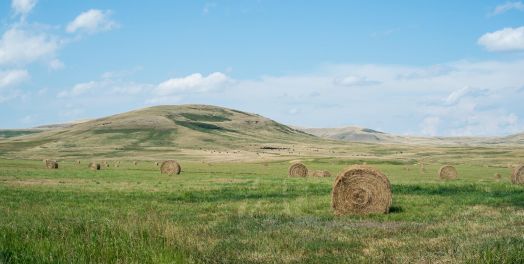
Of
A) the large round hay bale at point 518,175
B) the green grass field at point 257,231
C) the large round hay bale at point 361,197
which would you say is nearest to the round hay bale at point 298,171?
the large round hay bale at point 518,175

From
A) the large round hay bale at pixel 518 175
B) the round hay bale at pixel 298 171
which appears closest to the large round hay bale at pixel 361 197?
the large round hay bale at pixel 518 175

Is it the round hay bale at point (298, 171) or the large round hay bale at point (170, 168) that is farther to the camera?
the large round hay bale at point (170, 168)

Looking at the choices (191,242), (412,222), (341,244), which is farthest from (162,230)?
(412,222)

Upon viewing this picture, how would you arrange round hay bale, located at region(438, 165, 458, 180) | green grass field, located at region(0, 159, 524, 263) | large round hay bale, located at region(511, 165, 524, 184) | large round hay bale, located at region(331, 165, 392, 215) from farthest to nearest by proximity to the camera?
round hay bale, located at region(438, 165, 458, 180) < large round hay bale, located at region(511, 165, 524, 184) < large round hay bale, located at region(331, 165, 392, 215) < green grass field, located at region(0, 159, 524, 263)

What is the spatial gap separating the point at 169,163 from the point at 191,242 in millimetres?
45787

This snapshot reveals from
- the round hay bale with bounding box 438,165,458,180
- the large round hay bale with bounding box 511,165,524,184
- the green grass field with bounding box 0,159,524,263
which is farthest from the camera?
the round hay bale with bounding box 438,165,458,180

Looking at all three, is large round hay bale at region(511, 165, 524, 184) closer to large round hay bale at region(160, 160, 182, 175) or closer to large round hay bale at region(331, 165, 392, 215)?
large round hay bale at region(331, 165, 392, 215)

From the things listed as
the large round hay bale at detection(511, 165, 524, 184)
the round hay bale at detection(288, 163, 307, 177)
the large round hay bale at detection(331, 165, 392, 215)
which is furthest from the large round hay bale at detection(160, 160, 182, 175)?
the large round hay bale at detection(331, 165, 392, 215)

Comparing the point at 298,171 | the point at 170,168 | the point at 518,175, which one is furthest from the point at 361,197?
the point at 170,168

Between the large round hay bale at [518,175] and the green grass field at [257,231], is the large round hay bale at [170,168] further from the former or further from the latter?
the large round hay bale at [518,175]

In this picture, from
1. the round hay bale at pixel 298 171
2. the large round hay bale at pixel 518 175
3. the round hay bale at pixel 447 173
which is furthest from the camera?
the round hay bale at pixel 298 171

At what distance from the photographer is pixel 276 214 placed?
19359 mm

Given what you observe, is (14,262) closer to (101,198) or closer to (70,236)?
(70,236)

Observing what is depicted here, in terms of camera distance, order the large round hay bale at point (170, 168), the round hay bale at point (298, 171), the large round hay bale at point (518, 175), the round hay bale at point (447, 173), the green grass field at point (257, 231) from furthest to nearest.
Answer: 1. the large round hay bale at point (170, 168)
2. the round hay bale at point (298, 171)
3. the round hay bale at point (447, 173)
4. the large round hay bale at point (518, 175)
5. the green grass field at point (257, 231)
